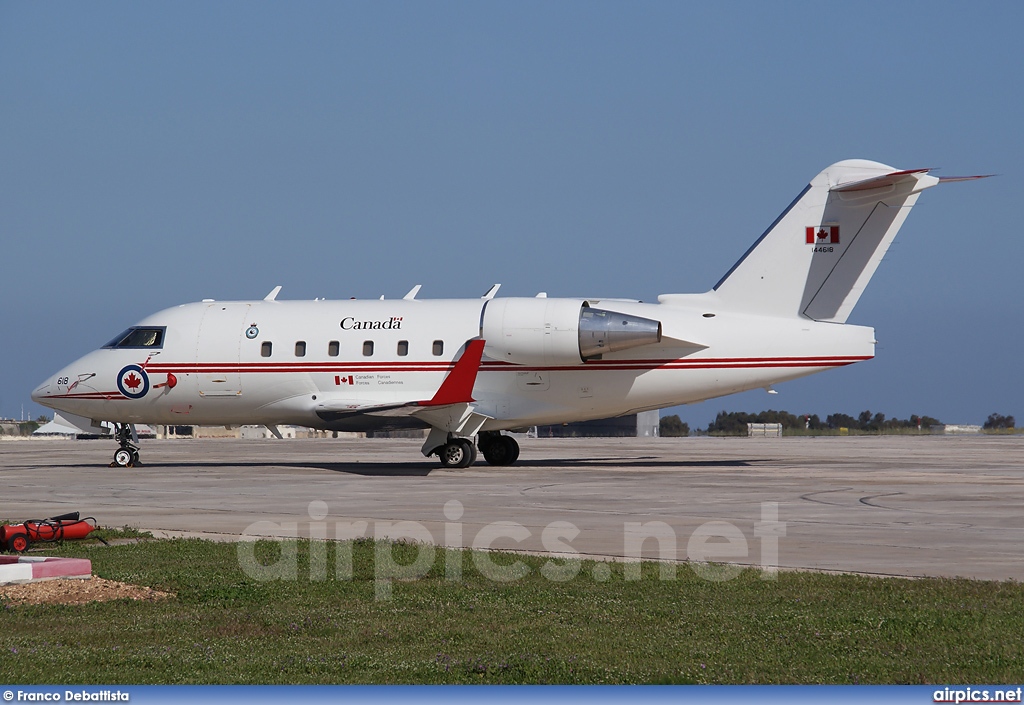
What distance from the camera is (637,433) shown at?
75062 mm

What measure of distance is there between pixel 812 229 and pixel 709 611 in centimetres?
1951

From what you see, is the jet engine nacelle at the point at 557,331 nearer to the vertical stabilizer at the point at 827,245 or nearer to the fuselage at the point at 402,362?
the fuselage at the point at 402,362

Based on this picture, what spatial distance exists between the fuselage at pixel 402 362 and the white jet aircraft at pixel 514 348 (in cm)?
4

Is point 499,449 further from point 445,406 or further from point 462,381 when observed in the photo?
point 462,381

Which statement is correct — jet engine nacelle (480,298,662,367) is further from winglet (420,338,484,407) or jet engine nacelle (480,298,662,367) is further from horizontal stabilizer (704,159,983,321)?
horizontal stabilizer (704,159,983,321)

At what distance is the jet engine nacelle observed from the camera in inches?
1033

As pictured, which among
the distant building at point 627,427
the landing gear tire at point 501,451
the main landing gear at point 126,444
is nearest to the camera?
the landing gear tire at point 501,451

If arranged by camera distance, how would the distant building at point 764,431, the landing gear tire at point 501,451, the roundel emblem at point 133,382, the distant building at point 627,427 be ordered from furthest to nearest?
the distant building at point 627,427 → the distant building at point 764,431 → the landing gear tire at point 501,451 → the roundel emblem at point 133,382

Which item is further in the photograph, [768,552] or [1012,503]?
[1012,503]

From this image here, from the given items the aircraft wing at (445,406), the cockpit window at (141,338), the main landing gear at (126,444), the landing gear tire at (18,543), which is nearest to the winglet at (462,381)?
the aircraft wing at (445,406)

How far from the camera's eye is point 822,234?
26.3 metres

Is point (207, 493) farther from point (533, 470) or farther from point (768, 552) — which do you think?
point (768, 552)

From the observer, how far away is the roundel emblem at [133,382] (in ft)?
96.0

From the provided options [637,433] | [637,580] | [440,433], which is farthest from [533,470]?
[637,433]
